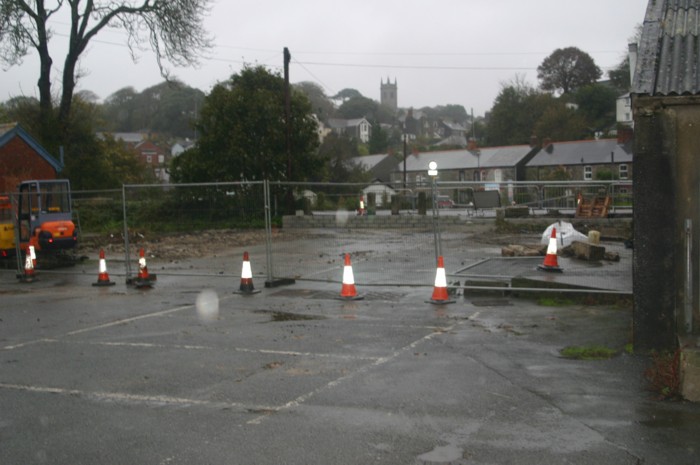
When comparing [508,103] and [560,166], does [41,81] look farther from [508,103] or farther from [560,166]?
[508,103]

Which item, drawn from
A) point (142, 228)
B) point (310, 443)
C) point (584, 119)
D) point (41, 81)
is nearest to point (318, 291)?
point (142, 228)

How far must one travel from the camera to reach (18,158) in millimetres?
33719

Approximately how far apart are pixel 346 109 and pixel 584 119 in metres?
102

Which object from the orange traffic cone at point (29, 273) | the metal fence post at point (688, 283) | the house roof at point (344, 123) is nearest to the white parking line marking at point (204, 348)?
the metal fence post at point (688, 283)

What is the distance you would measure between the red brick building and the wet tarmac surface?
76.3 feet

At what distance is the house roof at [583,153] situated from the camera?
67375 mm

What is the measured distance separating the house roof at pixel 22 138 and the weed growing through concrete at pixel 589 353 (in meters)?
31.6

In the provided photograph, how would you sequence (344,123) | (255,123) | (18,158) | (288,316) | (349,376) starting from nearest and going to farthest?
(349,376) < (288,316) < (18,158) < (255,123) < (344,123)

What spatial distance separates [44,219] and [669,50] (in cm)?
1815

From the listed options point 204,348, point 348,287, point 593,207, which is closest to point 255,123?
point 593,207

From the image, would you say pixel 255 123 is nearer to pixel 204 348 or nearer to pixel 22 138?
pixel 22 138

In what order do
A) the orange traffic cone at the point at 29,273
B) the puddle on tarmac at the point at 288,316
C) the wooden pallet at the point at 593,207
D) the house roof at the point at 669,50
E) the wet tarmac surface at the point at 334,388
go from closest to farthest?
the wet tarmac surface at the point at 334,388, the house roof at the point at 669,50, the puddle on tarmac at the point at 288,316, the orange traffic cone at the point at 29,273, the wooden pallet at the point at 593,207

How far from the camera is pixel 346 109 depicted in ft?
604

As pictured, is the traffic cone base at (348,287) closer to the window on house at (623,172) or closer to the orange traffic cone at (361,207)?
the orange traffic cone at (361,207)
